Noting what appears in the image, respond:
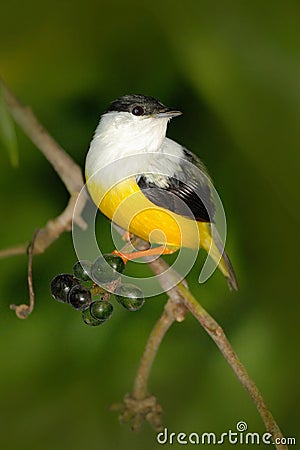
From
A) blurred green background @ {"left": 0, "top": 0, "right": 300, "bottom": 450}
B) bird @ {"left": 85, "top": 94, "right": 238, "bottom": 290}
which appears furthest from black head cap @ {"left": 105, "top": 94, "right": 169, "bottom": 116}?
blurred green background @ {"left": 0, "top": 0, "right": 300, "bottom": 450}

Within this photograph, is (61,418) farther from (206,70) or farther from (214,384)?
(206,70)

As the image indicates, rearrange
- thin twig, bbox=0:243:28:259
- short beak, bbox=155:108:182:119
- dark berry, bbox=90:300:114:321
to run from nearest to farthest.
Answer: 1. dark berry, bbox=90:300:114:321
2. short beak, bbox=155:108:182:119
3. thin twig, bbox=0:243:28:259

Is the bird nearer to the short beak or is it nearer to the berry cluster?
the short beak

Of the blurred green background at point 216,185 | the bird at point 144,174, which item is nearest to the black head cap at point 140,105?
the bird at point 144,174

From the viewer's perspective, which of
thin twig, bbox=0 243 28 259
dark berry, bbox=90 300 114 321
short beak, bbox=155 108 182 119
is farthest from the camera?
thin twig, bbox=0 243 28 259

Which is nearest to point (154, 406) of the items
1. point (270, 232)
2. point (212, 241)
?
point (212, 241)
